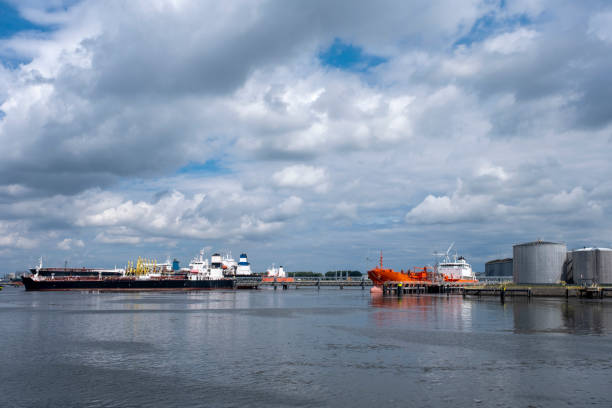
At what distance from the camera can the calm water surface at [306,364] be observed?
22.7 meters

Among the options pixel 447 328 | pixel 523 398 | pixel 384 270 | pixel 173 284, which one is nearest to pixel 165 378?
pixel 523 398

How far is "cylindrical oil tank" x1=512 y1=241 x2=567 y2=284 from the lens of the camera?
381ft

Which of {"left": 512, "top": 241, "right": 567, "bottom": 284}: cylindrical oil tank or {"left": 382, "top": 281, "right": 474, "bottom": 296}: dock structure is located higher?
{"left": 512, "top": 241, "right": 567, "bottom": 284}: cylindrical oil tank

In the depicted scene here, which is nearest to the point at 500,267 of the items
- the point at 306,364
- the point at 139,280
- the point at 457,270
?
the point at 457,270

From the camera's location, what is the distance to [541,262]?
383ft

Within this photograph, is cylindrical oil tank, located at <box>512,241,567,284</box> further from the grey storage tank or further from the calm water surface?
the calm water surface

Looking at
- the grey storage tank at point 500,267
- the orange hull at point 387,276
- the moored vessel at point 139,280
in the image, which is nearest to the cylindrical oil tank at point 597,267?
the orange hull at point 387,276

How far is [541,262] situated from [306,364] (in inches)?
4104

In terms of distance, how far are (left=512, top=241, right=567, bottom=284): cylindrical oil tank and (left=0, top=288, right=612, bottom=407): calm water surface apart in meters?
69.1

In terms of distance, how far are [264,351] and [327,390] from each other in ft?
38.6

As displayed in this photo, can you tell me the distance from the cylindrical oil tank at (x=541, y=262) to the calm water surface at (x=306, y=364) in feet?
227

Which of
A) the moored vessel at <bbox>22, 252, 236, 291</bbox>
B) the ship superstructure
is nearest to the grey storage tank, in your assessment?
the ship superstructure

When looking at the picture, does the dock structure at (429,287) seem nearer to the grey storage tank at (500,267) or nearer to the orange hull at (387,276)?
the orange hull at (387,276)

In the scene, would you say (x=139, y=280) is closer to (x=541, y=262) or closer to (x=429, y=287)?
(x=429, y=287)
